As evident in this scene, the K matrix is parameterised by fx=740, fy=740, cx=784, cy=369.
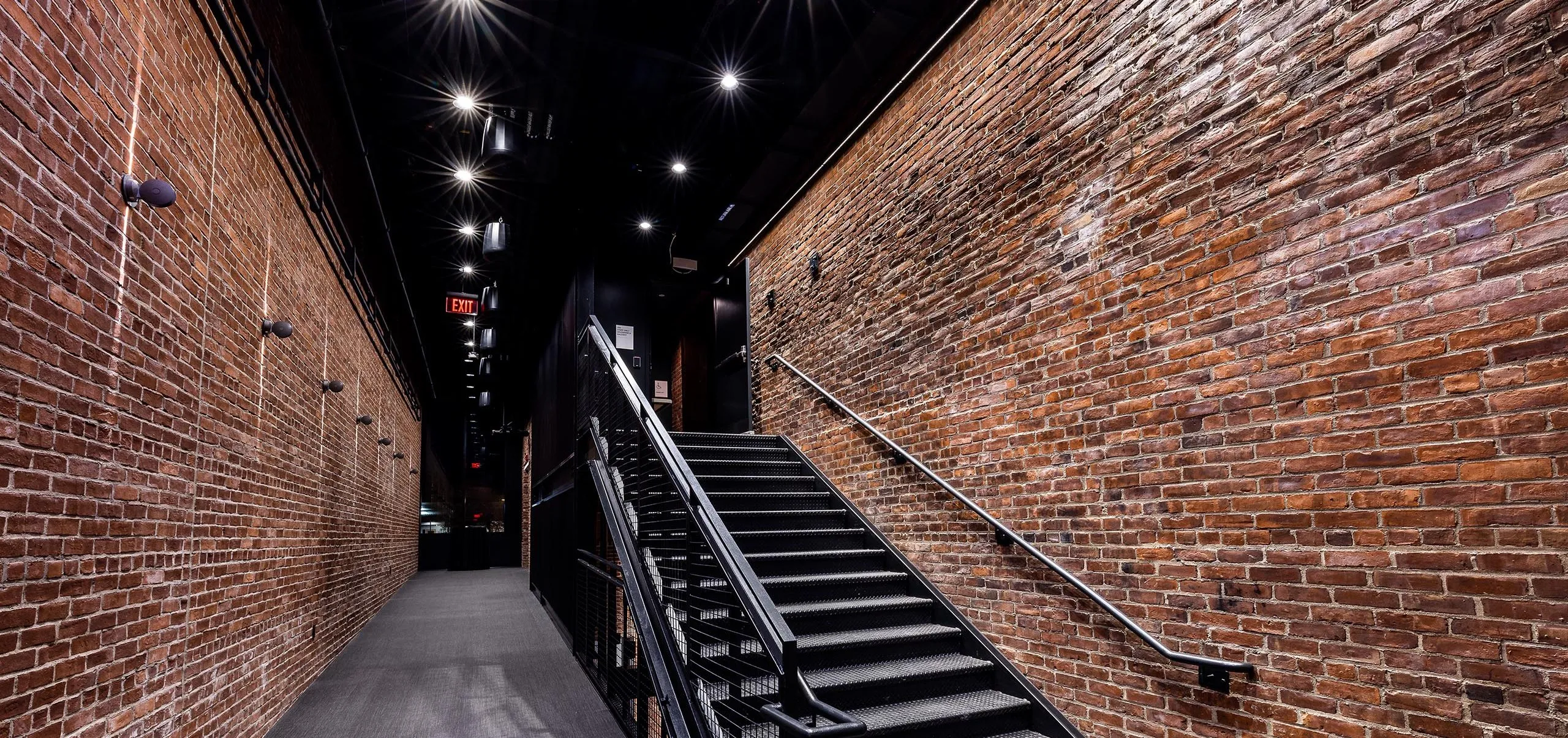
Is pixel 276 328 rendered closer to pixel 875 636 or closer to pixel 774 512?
pixel 774 512

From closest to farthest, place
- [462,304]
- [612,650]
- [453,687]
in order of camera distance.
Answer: [612,650] → [453,687] → [462,304]

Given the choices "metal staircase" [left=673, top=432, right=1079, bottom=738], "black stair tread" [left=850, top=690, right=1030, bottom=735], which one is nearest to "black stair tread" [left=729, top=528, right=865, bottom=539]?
"metal staircase" [left=673, top=432, right=1079, bottom=738]

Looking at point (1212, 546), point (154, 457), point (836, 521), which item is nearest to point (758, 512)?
point (836, 521)

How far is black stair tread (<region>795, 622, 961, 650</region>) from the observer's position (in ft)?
11.7

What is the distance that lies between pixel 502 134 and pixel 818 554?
3971mm

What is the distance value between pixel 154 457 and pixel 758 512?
298 centimetres

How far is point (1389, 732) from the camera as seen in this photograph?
2.16m

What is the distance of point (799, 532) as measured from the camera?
457 cm

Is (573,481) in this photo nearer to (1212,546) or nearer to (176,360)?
(176,360)

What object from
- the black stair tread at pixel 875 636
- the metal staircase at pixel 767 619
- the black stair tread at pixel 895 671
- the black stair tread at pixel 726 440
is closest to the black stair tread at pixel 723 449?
the black stair tread at pixel 726 440

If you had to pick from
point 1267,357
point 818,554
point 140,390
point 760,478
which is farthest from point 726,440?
point 1267,357

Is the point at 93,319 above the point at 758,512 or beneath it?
above

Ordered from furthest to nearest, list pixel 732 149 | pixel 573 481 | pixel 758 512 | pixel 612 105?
pixel 573 481 → pixel 732 149 → pixel 612 105 → pixel 758 512

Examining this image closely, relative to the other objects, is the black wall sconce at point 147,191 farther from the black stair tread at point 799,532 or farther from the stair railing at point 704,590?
the black stair tread at point 799,532
